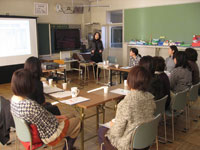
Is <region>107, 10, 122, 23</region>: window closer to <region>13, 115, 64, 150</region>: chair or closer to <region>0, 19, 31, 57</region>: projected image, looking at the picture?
<region>0, 19, 31, 57</region>: projected image

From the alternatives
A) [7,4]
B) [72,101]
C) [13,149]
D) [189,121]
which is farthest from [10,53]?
[189,121]

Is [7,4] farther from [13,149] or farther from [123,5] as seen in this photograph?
[13,149]

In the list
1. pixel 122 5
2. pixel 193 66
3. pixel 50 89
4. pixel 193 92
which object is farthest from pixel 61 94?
pixel 122 5

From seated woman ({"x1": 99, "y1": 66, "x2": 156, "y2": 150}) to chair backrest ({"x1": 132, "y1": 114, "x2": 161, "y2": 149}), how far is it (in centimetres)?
6

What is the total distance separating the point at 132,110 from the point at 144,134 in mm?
258

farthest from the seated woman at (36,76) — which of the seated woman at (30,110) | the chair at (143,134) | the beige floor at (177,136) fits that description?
the chair at (143,134)

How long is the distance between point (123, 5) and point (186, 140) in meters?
6.49

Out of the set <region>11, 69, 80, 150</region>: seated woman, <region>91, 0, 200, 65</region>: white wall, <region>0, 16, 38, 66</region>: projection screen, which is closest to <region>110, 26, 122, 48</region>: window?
<region>91, 0, 200, 65</region>: white wall

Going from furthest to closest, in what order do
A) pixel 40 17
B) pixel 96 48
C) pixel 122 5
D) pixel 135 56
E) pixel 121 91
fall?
pixel 122 5 → pixel 40 17 → pixel 96 48 → pixel 135 56 → pixel 121 91

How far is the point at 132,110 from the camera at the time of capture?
75.0 inches

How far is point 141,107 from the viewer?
1962mm

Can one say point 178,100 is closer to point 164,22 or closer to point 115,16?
point 164,22

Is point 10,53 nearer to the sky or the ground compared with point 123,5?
nearer to the ground

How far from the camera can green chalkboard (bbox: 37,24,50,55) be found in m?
7.84
